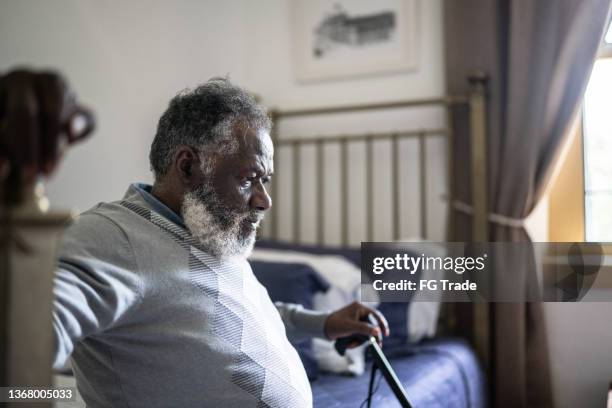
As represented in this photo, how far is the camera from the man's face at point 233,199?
41.0 inches

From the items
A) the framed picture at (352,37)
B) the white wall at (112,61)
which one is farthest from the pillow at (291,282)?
the framed picture at (352,37)

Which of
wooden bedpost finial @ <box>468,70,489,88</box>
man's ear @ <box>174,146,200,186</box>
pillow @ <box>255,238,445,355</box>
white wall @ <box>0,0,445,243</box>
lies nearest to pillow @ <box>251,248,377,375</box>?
pillow @ <box>255,238,445,355</box>

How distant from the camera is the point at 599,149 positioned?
6.22 ft

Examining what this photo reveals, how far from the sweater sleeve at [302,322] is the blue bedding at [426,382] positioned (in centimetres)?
18

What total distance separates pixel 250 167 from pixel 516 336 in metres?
1.53

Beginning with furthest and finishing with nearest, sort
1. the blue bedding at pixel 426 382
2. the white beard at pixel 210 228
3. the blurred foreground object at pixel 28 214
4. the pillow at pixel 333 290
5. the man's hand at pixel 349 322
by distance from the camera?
the pillow at pixel 333 290 < the blue bedding at pixel 426 382 < the man's hand at pixel 349 322 < the white beard at pixel 210 228 < the blurred foreground object at pixel 28 214

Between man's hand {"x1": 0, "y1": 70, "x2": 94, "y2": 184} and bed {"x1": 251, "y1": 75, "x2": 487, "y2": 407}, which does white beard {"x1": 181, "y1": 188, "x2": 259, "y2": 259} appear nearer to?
man's hand {"x1": 0, "y1": 70, "x2": 94, "y2": 184}

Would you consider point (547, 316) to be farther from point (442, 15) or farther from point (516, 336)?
point (442, 15)

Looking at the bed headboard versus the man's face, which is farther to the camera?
the bed headboard

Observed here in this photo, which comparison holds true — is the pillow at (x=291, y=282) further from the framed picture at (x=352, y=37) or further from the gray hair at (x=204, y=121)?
the framed picture at (x=352, y=37)

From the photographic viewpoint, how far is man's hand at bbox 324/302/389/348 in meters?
1.29

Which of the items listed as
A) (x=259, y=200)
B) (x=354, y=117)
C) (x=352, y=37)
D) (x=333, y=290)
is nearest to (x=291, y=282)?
(x=333, y=290)

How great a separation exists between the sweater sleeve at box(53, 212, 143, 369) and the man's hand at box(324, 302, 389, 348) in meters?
0.58

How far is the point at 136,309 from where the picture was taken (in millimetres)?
845
